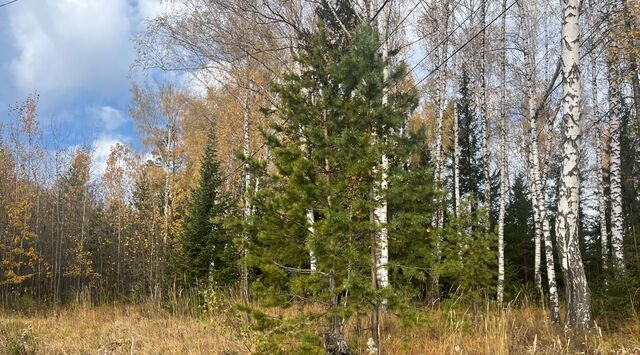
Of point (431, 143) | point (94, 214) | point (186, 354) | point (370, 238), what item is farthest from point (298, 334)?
point (94, 214)

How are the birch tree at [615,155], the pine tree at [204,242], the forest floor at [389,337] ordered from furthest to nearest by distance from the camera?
the pine tree at [204,242] < the birch tree at [615,155] < the forest floor at [389,337]

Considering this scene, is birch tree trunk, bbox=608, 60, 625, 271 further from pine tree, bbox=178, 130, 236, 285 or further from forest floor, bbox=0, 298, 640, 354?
pine tree, bbox=178, 130, 236, 285

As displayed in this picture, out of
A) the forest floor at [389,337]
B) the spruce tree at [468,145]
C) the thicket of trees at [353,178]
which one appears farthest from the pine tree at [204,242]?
the spruce tree at [468,145]

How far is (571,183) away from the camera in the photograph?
547 cm

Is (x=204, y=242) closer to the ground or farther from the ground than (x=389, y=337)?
farther from the ground

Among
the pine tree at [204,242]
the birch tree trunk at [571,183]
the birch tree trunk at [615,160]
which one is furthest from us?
the pine tree at [204,242]

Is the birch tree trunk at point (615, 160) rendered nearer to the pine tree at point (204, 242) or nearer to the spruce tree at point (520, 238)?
the spruce tree at point (520, 238)

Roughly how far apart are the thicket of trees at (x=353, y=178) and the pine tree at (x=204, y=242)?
0.22ft

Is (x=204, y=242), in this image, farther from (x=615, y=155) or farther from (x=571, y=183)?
(x=615, y=155)

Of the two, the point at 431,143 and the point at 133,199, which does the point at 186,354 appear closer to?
the point at 431,143

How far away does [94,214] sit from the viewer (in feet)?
58.1

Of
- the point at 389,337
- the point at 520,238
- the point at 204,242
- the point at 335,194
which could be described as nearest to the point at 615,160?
the point at 520,238

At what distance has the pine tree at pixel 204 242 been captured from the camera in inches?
491

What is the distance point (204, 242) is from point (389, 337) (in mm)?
9798
